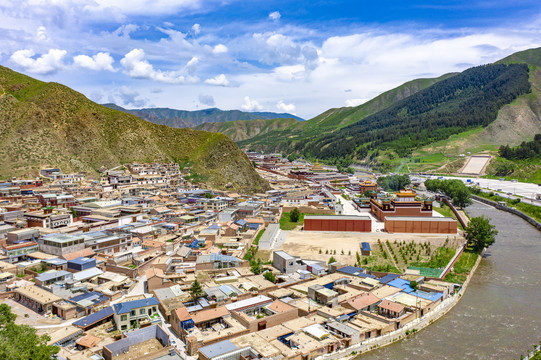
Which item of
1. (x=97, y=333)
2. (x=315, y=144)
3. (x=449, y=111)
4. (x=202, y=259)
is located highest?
(x=449, y=111)

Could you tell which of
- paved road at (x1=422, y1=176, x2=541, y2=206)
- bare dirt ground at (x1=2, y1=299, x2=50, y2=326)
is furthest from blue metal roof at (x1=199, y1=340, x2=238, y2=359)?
paved road at (x1=422, y1=176, x2=541, y2=206)

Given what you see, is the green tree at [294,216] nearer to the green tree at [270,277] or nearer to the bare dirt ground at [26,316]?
the green tree at [270,277]

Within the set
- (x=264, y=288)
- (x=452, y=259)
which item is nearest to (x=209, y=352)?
(x=264, y=288)

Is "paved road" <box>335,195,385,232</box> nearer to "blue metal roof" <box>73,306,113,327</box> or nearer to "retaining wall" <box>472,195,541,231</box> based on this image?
"retaining wall" <box>472,195,541,231</box>

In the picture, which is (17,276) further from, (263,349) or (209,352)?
(263,349)

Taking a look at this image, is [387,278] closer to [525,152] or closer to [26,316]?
[26,316]

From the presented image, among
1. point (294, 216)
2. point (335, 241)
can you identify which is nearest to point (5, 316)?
point (335, 241)
